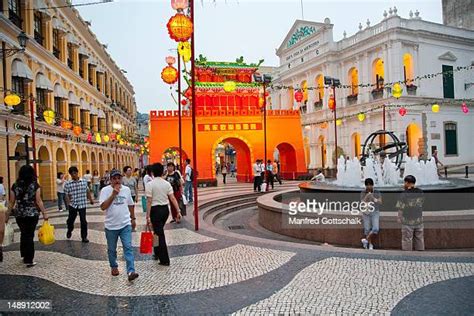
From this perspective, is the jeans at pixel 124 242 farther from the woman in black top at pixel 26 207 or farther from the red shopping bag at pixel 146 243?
the woman in black top at pixel 26 207

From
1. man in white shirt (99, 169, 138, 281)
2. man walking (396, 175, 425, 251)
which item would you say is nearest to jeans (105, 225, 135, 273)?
man in white shirt (99, 169, 138, 281)

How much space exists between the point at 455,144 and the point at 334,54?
42.0 feet

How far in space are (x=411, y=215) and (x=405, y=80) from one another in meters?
23.6

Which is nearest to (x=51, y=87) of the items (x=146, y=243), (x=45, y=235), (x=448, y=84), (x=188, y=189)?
(x=188, y=189)

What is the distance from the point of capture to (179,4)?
9.88 metres

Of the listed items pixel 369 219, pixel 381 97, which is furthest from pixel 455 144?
pixel 369 219

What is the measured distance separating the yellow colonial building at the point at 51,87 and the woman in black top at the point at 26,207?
853 centimetres

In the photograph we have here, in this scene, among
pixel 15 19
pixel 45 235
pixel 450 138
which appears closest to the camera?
pixel 45 235

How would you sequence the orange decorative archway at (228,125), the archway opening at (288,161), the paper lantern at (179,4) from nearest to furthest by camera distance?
the paper lantern at (179,4) < the orange decorative archway at (228,125) < the archway opening at (288,161)

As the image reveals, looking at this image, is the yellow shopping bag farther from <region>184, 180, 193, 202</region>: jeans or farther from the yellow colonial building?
the yellow colonial building

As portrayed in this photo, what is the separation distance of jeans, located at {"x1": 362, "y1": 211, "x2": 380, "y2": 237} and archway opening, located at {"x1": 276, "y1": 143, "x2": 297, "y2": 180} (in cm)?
1849

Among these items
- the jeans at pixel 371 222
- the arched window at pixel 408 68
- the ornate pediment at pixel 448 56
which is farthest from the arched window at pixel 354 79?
the jeans at pixel 371 222

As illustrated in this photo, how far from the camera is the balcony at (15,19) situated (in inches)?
627

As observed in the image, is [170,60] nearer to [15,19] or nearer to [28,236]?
[15,19]
